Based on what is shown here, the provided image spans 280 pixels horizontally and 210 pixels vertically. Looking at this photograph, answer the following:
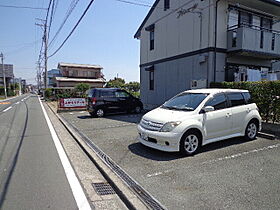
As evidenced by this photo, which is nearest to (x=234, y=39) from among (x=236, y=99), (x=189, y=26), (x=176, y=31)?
(x=189, y=26)

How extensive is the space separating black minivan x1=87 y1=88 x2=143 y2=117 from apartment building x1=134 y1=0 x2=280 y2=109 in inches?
102

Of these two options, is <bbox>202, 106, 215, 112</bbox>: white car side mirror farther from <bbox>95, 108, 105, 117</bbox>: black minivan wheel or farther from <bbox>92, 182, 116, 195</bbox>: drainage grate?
<bbox>95, 108, 105, 117</bbox>: black minivan wheel

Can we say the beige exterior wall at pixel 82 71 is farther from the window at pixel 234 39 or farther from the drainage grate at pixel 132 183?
the drainage grate at pixel 132 183

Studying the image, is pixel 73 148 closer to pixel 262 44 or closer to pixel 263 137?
pixel 263 137

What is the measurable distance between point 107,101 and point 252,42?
8321 mm

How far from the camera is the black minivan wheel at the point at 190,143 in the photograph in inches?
185

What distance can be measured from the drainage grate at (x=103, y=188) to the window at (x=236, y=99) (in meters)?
4.08

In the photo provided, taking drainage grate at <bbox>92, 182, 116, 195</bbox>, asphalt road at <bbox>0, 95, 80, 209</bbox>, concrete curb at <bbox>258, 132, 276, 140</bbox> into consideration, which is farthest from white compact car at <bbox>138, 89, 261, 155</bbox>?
asphalt road at <bbox>0, 95, 80, 209</bbox>

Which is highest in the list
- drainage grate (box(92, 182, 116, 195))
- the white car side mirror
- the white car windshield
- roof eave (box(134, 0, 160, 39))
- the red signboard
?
roof eave (box(134, 0, 160, 39))

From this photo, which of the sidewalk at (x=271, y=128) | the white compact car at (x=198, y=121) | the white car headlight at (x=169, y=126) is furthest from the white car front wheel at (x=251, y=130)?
the white car headlight at (x=169, y=126)

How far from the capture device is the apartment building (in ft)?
32.8

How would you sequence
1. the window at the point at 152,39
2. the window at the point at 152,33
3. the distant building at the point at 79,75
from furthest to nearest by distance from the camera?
1. the distant building at the point at 79,75
2. the window at the point at 152,39
3. the window at the point at 152,33

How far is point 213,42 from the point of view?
995 cm

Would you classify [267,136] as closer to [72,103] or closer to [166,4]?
[166,4]
